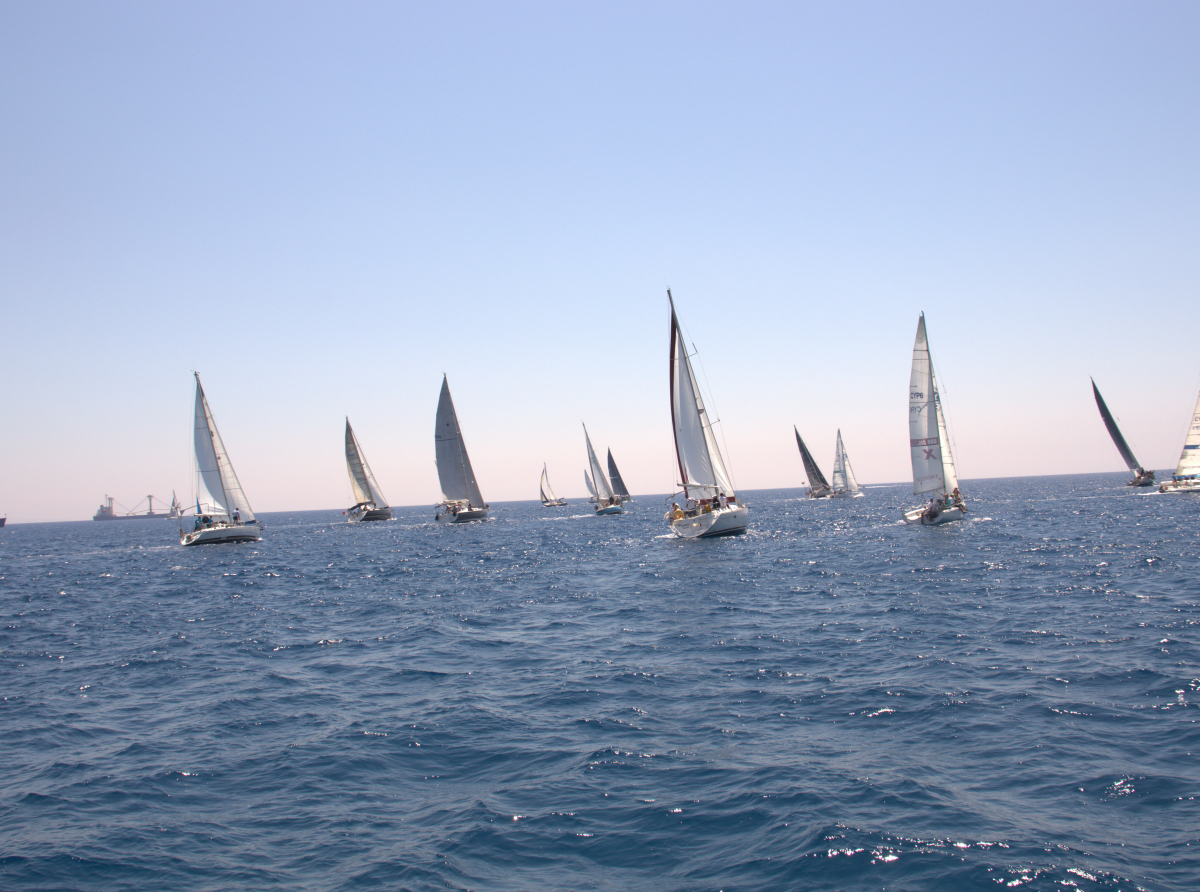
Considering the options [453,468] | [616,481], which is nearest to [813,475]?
[616,481]

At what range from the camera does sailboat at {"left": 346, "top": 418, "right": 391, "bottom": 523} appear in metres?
96.5

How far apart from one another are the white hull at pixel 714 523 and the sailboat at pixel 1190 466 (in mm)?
54592

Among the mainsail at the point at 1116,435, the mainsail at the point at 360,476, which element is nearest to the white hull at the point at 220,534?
the mainsail at the point at 360,476

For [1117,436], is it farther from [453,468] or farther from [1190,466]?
[453,468]

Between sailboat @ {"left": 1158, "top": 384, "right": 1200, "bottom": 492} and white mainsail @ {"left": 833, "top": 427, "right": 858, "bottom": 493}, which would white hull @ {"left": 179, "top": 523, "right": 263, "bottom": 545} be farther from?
sailboat @ {"left": 1158, "top": 384, "right": 1200, "bottom": 492}

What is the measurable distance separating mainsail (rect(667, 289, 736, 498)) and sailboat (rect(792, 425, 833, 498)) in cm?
5969

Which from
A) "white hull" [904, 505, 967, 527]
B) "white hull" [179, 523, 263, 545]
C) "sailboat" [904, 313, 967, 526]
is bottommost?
"white hull" [904, 505, 967, 527]

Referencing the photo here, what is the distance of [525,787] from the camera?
382 inches

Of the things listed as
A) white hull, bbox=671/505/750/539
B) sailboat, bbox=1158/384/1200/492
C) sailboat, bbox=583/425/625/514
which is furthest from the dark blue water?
sailboat, bbox=583/425/625/514

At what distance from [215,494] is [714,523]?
40632 mm

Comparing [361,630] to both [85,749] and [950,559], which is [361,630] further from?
[950,559]

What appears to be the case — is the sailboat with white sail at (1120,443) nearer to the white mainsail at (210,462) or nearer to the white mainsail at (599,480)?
the white mainsail at (599,480)

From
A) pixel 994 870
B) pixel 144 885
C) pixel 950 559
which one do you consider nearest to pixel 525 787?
pixel 144 885

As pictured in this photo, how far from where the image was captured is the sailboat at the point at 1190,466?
236 feet
